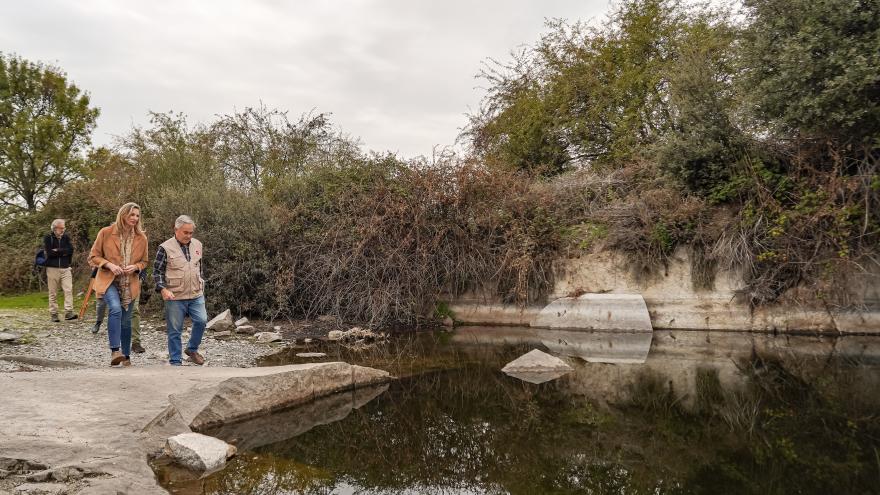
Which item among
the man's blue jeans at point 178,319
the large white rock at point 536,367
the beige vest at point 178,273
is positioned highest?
the beige vest at point 178,273

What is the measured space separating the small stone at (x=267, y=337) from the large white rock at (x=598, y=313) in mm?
5942

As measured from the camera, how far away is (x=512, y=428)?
18.6 ft

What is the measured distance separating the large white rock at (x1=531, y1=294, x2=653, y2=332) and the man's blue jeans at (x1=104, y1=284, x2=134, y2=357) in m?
8.86

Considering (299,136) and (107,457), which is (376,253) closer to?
(299,136)

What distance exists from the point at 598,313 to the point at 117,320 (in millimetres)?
9451

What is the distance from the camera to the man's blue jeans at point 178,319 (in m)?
7.50

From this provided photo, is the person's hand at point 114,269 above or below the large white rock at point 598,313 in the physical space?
above

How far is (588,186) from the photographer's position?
15.2m

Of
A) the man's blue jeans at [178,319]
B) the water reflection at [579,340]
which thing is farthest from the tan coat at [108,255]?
the water reflection at [579,340]

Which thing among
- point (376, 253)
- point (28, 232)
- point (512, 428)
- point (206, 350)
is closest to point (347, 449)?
point (512, 428)

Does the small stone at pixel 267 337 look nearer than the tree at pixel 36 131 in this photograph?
Yes

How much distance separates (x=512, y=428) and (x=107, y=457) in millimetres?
3502

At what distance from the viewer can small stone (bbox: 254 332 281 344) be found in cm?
1150

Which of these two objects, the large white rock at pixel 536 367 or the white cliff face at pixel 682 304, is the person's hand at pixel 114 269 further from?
the white cliff face at pixel 682 304
